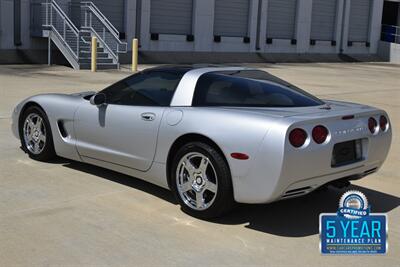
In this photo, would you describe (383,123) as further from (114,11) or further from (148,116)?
(114,11)

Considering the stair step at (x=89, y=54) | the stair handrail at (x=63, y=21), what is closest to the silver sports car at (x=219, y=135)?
the stair handrail at (x=63, y=21)

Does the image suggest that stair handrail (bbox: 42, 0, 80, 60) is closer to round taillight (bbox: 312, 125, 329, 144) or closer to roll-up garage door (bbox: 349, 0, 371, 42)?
round taillight (bbox: 312, 125, 329, 144)

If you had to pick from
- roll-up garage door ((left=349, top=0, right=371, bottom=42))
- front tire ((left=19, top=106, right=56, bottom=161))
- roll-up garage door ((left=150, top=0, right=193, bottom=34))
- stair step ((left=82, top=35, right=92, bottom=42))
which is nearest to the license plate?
front tire ((left=19, top=106, right=56, bottom=161))

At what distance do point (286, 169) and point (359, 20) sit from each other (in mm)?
39005

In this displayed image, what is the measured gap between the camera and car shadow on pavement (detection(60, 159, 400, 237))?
484 cm

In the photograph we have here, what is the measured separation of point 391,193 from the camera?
238 inches

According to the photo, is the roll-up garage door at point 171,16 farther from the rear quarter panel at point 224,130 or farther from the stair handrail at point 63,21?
the rear quarter panel at point 224,130

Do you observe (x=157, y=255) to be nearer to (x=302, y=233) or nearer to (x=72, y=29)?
(x=302, y=233)

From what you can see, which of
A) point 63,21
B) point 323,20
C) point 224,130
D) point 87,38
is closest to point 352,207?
A: point 224,130

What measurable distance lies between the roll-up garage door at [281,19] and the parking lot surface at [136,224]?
28671 mm

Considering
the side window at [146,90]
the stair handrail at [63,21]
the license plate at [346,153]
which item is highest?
the stair handrail at [63,21]

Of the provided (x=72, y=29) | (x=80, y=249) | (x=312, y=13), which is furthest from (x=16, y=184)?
(x=312, y=13)

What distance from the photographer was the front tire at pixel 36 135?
6.47 meters

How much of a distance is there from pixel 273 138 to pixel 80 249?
163 centimetres
